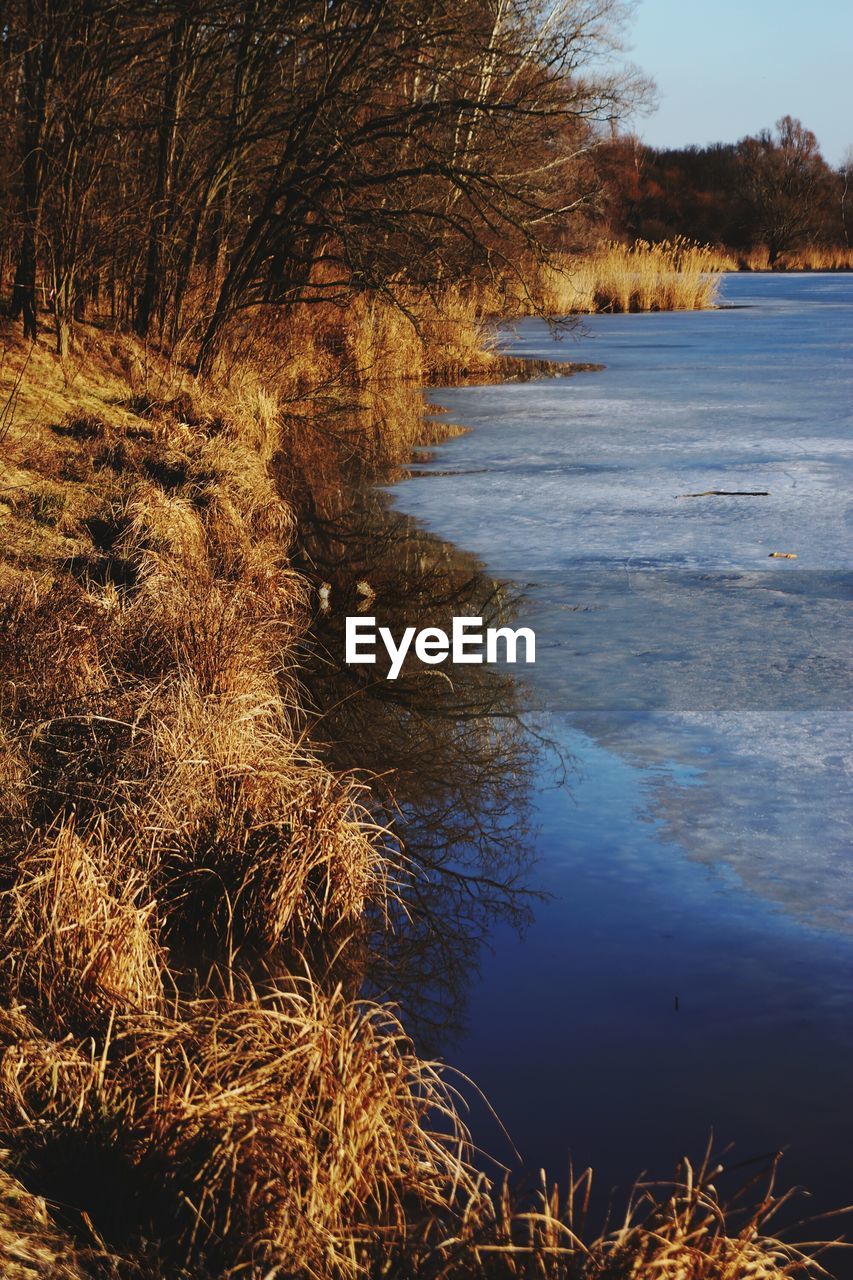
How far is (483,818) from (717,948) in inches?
44.8

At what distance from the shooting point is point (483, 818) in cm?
497

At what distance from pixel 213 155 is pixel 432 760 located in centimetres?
962

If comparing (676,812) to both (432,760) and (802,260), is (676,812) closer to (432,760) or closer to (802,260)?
(432,760)

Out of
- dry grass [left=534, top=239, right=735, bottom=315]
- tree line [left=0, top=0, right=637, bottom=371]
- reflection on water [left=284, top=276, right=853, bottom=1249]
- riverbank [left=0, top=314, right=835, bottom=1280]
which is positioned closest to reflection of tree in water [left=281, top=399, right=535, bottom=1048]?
reflection on water [left=284, top=276, right=853, bottom=1249]

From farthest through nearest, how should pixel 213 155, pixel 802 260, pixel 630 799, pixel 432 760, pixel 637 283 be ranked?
pixel 802 260
pixel 637 283
pixel 213 155
pixel 432 760
pixel 630 799

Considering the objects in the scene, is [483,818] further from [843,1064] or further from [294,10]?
[294,10]

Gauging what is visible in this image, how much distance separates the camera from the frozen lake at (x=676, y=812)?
337 centimetres

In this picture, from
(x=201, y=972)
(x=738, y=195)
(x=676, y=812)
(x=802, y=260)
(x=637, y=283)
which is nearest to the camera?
(x=201, y=972)

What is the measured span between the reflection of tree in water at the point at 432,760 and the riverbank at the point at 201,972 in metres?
0.12

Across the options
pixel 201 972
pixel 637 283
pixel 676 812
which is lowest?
pixel 201 972

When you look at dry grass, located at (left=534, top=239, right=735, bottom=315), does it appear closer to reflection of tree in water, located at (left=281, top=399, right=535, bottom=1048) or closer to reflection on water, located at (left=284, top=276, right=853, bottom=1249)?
reflection on water, located at (left=284, top=276, right=853, bottom=1249)

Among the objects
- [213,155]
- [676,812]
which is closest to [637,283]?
[213,155]

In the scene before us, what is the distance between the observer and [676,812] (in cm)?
489

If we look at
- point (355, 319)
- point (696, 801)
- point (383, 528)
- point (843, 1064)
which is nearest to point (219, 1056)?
point (843, 1064)
